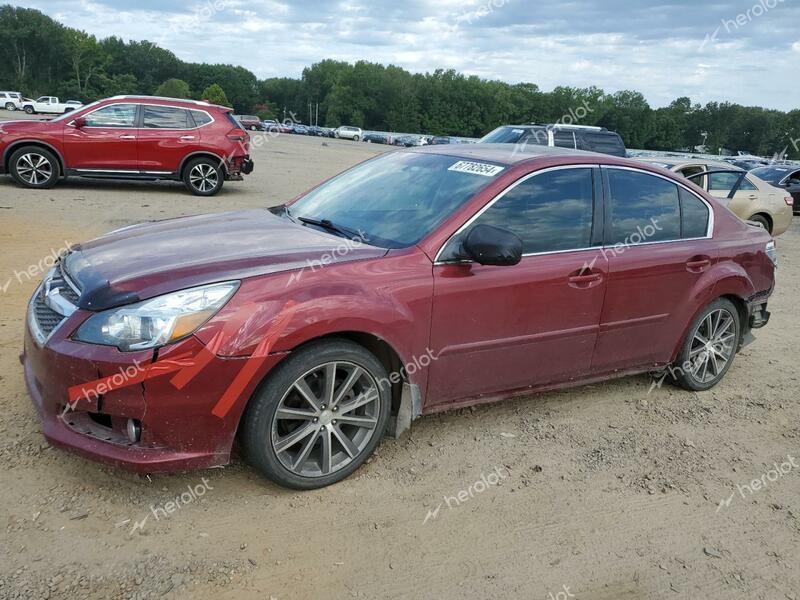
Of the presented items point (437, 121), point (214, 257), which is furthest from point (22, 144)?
point (437, 121)

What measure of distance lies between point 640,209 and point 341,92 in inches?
4819

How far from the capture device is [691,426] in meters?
4.35

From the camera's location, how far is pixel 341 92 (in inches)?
4739

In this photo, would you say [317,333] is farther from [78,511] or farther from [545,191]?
[545,191]

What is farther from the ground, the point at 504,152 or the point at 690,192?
the point at 504,152

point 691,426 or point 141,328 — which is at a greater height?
point 141,328

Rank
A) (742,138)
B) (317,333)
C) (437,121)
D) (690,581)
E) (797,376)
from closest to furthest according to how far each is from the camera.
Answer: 1. (690,581)
2. (317,333)
3. (797,376)
4. (742,138)
5. (437,121)

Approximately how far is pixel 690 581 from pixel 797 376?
3.31m

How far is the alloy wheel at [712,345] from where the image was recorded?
4.76 meters

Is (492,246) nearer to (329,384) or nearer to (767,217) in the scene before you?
(329,384)

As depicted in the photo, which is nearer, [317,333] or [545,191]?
[317,333]

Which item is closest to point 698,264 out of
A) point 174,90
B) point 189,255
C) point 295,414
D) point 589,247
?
point 589,247

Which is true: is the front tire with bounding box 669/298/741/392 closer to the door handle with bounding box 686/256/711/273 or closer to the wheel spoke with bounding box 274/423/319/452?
the door handle with bounding box 686/256/711/273

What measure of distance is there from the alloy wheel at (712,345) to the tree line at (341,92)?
200 feet
